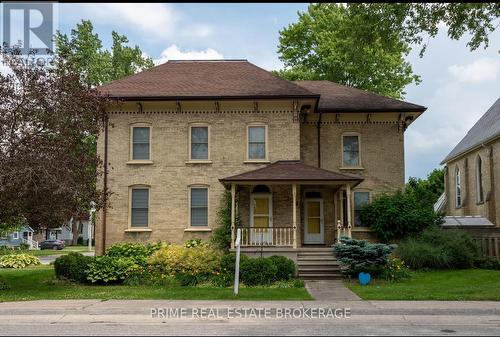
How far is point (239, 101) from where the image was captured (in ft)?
78.2

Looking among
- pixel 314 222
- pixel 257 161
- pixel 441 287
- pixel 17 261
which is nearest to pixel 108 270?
pixel 257 161

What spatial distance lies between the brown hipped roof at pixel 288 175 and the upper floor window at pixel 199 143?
9.76ft

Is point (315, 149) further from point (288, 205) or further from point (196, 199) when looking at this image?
point (196, 199)

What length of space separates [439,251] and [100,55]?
28.1 m

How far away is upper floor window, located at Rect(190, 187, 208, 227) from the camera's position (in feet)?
77.9

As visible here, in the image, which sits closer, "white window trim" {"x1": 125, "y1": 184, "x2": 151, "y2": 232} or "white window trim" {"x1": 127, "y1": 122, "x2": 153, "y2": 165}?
"white window trim" {"x1": 125, "y1": 184, "x2": 151, "y2": 232}

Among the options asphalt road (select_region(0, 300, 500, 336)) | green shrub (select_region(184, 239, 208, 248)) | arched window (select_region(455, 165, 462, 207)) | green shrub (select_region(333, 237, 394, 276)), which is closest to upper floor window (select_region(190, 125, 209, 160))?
green shrub (select_region(184, 239, 208, 248))

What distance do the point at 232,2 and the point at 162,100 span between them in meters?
19.8

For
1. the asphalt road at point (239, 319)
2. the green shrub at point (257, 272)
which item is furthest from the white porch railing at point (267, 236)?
A: the asphalt road at point (239, 319)

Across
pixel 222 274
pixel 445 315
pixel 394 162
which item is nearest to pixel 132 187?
pixel 222 274

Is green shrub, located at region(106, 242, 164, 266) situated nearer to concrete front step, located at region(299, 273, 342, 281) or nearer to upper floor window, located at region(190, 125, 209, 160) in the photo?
upper floor window, located at region(190, 125, 209, 160)

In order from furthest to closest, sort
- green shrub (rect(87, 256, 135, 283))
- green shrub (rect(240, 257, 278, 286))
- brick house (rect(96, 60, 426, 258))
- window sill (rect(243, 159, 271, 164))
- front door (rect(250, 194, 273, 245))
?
window sill (rect(243, 159, 271, 164)), brick house (rect(96, 60, 426, 258)), front door (rect(250, 194, 273, 245)), green shrub (rect(87, 256, 135, 283)), green shrub (rect(240, 257, 278, 286))

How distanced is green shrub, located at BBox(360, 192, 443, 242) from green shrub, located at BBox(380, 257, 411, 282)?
3.41 m

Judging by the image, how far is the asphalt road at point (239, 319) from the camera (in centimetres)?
988
